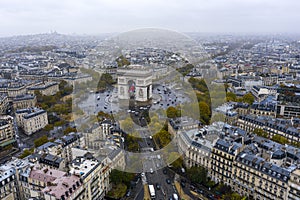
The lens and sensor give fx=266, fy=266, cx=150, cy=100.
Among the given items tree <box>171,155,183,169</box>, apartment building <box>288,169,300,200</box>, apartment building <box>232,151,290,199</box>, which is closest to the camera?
apartment building <box>288,169,300,200</box>

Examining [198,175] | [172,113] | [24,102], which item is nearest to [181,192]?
[198,175]

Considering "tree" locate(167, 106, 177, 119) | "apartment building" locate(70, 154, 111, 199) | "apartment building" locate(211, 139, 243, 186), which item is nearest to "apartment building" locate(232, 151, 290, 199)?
"apartment building" locate(211, 139, 243, 186)

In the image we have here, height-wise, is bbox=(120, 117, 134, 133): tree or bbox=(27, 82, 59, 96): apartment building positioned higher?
Result: bbox=(27, 82, 59, 96): apartment building

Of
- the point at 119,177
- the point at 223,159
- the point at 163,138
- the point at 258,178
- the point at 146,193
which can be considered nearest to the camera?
the point at 258,178

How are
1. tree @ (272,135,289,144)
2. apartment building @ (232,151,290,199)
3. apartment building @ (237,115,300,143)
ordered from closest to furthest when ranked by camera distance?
apartment building @ (232,151,290,199)
tree @ (272,135,289,144)
apartment building @ (237,115,300,143)

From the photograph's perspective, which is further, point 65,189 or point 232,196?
point 232,196

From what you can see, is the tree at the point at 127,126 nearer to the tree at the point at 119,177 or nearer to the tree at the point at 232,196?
the tree at the point at 119,177

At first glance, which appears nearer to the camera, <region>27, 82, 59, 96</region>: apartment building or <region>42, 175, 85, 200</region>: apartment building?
<region>42, 175, 85, 200</region>: apartment building

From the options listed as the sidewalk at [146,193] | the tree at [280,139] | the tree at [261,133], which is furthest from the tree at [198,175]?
the tree at [261,133]

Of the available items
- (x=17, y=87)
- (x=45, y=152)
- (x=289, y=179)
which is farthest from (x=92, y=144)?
(x=17, y=87)

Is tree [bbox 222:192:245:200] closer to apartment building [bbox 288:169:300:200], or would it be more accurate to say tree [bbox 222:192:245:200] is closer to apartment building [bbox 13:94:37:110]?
apartment building [bbox 288:169:300:200]

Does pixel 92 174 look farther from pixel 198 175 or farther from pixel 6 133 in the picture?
pixel 6 133
